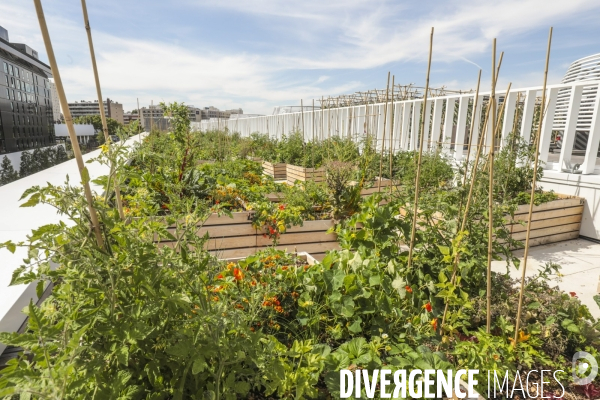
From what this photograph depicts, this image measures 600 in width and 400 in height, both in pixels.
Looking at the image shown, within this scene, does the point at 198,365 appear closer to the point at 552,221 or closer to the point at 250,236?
the point at 250,236

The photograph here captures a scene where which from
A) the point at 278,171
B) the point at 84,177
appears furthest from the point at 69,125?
the point at 278,171

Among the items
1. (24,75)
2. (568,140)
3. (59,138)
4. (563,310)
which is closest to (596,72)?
(568,140)

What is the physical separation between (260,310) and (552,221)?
4249mm

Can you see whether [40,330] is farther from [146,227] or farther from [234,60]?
[234,60]

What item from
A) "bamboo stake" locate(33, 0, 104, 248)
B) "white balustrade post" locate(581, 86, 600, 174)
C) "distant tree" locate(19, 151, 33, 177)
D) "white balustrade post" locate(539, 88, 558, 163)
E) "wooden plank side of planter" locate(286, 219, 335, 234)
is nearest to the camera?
"bamboo stake" locate(33, 0, 104, 248)

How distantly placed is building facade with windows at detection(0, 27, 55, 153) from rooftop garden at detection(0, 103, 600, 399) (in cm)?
3642

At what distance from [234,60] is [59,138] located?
56511 millimetres

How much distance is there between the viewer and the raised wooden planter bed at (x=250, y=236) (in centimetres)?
327

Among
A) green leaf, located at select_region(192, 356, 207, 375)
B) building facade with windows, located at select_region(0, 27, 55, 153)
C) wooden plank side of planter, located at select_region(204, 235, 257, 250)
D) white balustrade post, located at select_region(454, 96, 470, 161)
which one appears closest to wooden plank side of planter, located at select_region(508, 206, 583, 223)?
white balustrade post, located at select_region(454, 96, 470, 161)

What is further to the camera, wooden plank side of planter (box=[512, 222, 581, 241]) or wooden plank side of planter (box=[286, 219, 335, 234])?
wooden plank side of planter (box=[512, 222, 581, 241])

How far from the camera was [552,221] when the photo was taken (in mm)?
4156

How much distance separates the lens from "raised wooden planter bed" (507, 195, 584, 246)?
4.03 metres

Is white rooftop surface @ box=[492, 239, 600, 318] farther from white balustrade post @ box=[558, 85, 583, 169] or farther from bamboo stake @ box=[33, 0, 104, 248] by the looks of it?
bamboo stake @ box=[33, 0, 104, 248]

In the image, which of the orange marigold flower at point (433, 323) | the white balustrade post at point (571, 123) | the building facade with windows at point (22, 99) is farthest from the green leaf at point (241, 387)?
the building facade with windows at point (22, 99)
